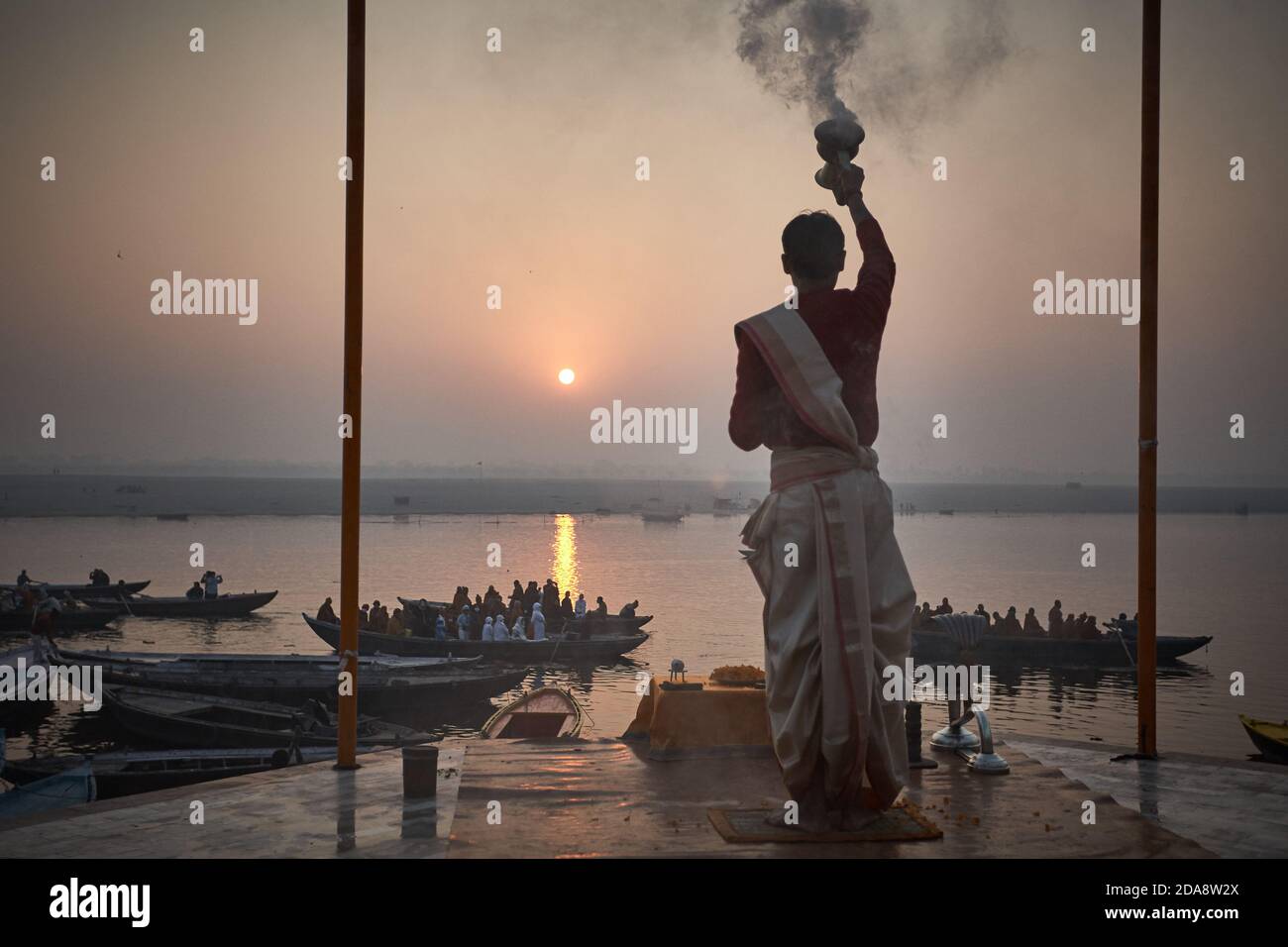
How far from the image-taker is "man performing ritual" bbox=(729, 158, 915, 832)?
5.30 metres

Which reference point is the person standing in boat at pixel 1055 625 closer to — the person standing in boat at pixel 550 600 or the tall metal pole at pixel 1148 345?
the person standing in boat at pixel 550 600

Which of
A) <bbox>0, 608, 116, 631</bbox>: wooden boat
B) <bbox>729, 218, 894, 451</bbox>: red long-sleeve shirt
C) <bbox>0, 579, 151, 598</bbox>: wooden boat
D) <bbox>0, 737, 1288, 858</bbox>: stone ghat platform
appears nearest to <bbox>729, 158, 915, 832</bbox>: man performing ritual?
<bbox>729, 218, 894, 451</bbox>: red long-sleeve shirt

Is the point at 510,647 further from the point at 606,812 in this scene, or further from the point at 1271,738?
the point at 606,812

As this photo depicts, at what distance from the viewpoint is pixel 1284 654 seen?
153 ft

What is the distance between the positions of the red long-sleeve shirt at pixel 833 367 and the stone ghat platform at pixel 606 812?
1.83m

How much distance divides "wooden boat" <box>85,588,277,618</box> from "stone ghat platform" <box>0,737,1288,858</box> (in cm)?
4487

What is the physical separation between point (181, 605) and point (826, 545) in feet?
163

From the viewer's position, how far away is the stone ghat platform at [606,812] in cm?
523

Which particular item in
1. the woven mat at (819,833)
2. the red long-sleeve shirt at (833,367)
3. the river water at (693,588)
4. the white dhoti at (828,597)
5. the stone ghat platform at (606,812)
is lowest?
the river water at (693,588)

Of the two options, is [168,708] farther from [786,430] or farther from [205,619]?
[205,619]

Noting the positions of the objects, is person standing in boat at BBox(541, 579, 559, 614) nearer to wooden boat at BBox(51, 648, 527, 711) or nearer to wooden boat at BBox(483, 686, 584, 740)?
wooden boat at BBox(51, 648, 527, 711)

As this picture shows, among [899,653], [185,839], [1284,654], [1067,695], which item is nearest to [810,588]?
[899,653]

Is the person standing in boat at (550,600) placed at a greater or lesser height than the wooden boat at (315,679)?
greater

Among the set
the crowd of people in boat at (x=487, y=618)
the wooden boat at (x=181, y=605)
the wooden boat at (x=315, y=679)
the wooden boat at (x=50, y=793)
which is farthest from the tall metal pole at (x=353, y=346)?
the wooden boat at (x=181, y=605)
